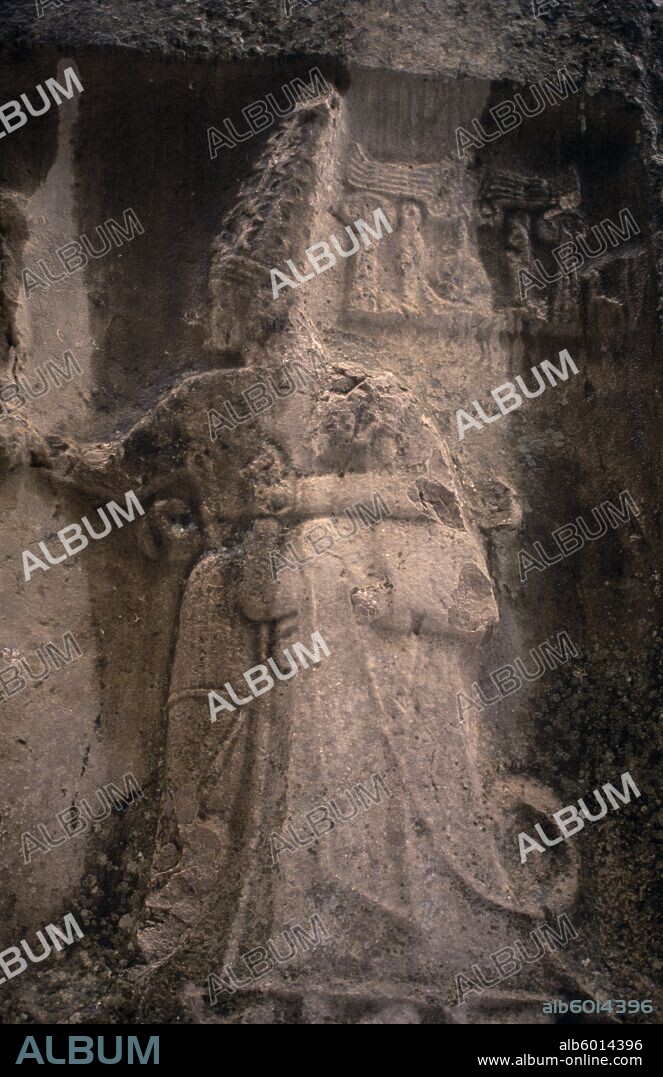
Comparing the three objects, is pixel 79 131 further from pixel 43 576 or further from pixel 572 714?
pixel 572 714

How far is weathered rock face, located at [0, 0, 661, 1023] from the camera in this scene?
4336mm

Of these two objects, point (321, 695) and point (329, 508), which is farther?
point (329, 508)

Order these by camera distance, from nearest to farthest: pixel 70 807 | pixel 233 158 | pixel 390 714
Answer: pixel 390 714
pixel 70 807
pixel 233 158

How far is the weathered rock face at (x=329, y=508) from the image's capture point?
171 inches

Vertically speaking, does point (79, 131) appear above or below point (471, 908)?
above

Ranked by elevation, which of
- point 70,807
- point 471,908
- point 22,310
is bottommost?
point 471,908

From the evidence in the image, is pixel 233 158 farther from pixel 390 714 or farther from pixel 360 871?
pixel 360 871

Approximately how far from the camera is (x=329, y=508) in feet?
15.3

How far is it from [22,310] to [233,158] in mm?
1313

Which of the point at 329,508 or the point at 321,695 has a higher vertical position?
the point at 329,508

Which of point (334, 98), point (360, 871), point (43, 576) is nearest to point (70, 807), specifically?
point (43, 576)
